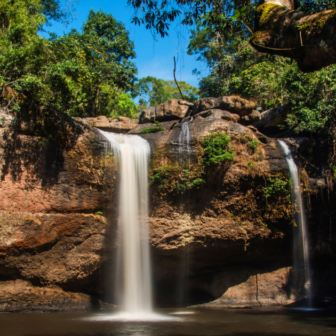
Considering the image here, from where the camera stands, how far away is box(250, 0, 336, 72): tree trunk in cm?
390

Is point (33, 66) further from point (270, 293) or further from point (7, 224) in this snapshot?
point (270, 293)

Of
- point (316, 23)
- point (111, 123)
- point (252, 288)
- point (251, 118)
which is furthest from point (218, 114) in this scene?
point (316, 23)

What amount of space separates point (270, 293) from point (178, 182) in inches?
219

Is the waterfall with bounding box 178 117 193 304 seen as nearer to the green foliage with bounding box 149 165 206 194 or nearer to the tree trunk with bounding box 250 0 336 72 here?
the green foliage with bounding box 149 165 206 194

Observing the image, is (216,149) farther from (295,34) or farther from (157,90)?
(157,90)

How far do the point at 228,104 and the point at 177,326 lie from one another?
10947 mm

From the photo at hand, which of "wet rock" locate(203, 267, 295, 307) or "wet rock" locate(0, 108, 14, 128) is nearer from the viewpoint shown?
"wet rock" locate(0, 108, 14, 128)

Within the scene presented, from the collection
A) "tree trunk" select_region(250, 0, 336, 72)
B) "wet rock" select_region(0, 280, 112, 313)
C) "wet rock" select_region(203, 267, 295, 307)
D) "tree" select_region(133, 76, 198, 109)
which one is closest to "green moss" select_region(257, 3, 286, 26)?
"tree trunk" select_region(250, 0, 336, 72)

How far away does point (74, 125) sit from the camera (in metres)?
10.6

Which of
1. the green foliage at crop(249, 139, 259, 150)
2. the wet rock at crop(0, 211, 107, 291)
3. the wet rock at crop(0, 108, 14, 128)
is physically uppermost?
the wet rock at crop(0, 108, 14, 128)

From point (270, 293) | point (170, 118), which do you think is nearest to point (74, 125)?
point (170, 118)

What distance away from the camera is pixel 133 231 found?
10.8m

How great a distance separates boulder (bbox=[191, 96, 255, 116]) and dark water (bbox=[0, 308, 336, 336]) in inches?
382

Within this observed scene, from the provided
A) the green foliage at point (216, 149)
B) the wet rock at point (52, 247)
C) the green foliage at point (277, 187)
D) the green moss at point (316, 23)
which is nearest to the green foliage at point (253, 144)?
the green foliage at point (216, 149)
